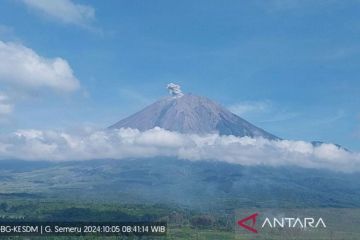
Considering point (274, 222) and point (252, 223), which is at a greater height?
point (252, 223)

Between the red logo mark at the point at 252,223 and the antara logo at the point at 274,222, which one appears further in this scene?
the antara logo at the point at 274,222

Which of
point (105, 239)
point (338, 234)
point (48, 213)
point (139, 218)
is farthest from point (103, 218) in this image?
point (338, 234)

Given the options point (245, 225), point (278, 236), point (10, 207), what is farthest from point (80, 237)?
point (10, 207)

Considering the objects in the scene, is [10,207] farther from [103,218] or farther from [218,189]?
[218,189]

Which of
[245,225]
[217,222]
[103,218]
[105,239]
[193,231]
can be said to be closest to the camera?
[245,225]

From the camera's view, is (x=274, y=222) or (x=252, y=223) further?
(x=274, y=222)

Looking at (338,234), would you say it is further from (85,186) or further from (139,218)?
(85,186)

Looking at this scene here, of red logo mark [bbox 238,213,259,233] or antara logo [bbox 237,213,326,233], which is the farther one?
antara logo [bbox 237,213,326,233]

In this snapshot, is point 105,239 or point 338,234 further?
point 338,234

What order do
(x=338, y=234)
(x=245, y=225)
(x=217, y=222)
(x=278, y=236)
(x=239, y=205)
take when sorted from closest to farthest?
(x=245, y=225), (x=278, y=236), (x=338, y=234), (x=217, y=222), (x=239, y=205)
